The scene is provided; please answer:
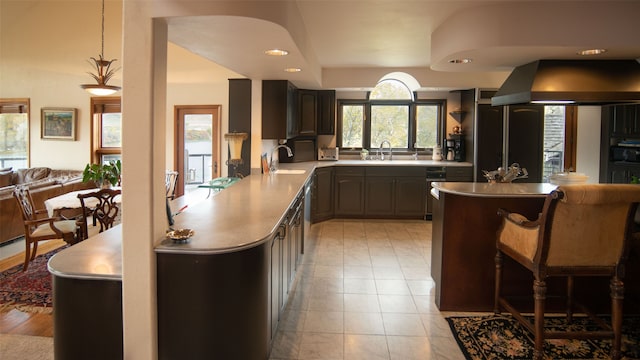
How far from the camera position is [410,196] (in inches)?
260

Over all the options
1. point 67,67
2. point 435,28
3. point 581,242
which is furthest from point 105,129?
point 581,242

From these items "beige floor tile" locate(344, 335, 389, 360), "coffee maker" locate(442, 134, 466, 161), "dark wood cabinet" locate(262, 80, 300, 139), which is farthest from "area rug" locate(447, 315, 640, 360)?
"coffee maker" locate(442, 134, 466, 161)

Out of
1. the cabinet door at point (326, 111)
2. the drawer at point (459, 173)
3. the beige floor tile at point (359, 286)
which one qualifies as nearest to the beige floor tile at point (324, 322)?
the beige floor tile at point (359, 286)

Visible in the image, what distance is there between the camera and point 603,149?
5883 millimetres

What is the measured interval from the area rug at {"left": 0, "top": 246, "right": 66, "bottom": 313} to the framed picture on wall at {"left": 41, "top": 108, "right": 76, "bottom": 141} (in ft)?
15.4

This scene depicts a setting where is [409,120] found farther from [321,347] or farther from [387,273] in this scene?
[321,347]

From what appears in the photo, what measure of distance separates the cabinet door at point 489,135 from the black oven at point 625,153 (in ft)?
4.65

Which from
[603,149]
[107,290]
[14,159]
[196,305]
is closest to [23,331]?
[107,290]

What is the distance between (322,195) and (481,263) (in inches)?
134

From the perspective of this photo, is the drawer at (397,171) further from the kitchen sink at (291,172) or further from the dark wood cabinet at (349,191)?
the kitchen sink at (291,172)

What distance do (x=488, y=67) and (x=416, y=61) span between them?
6.50ft

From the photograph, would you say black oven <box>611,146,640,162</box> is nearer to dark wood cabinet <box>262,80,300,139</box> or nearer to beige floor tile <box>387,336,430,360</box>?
beige floor tile <box>387,336,430,360</box>

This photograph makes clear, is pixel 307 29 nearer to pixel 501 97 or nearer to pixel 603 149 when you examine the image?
pixel 501 97

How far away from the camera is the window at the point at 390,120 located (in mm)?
7297
